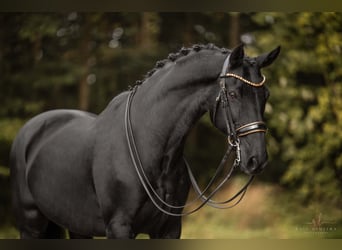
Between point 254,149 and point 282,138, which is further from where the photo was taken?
point 282,138

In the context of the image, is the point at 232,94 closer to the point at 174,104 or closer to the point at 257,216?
the point at 174,104

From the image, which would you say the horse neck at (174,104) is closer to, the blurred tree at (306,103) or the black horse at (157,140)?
the black horse at (157,140)

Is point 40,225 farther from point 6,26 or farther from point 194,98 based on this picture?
point 6,26

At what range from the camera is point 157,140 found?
9.14 ft

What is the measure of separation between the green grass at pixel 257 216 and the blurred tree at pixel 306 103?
9.5 inches

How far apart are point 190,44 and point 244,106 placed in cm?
447

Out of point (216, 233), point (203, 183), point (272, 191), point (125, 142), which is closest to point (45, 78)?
point (203, 183)

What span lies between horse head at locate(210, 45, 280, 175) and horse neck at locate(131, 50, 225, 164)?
0.11m

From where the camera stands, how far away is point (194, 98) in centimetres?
273

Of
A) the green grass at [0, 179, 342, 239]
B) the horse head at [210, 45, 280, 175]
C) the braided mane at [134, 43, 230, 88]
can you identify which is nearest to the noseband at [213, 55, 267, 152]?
the horse head at [210, 45, 280, 175]

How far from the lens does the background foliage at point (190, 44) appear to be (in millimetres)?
6816

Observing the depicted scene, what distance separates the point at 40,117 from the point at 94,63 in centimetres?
381
